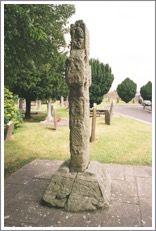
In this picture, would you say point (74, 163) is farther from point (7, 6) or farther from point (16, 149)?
point (16, 149)

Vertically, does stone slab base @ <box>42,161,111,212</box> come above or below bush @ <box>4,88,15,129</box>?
below

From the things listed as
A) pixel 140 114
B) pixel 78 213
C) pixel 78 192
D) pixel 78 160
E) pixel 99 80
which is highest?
pixel 99 80

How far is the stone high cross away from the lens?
405cm

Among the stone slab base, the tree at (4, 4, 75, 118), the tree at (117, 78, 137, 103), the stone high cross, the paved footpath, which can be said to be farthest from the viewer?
the tree at (117, 78, 137, 103)

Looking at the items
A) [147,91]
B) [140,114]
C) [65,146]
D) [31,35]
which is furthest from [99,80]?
[147,91]

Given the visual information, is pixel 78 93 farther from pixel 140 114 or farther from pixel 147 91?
pixel 147 91

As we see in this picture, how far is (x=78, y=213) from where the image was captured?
406 cm

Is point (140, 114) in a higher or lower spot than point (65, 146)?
higher

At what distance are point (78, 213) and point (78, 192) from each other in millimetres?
382

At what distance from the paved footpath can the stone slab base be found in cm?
12

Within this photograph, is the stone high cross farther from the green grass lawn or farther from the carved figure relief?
the green grass lawn

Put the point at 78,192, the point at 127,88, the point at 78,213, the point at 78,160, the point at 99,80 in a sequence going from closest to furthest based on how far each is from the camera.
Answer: the point at 78,213
the point at 78,192
the point at 78,160
the point at 99,80
the point at 127,88

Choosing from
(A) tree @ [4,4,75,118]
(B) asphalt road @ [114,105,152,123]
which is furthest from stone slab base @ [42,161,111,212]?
(B) asphalt road @ [114,105,152,123]

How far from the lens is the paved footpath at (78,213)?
3795 mm
